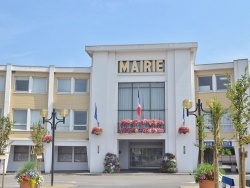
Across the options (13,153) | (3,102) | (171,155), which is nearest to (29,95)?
(3,102)

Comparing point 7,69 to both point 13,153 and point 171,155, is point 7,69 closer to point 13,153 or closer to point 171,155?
point 13,153

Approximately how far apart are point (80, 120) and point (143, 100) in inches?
231

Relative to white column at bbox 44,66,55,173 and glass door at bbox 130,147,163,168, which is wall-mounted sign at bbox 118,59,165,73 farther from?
glass door at bbox 130,147,163,168

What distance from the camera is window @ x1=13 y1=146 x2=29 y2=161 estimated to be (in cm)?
3312

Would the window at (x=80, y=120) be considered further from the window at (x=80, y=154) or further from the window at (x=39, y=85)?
the window at (x=39, y=85)

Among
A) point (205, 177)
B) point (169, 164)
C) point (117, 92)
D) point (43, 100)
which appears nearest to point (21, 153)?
point (43, 100)

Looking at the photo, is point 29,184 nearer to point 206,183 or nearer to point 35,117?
point 206,183

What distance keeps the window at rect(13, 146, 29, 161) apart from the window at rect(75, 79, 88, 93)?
7.02 meters

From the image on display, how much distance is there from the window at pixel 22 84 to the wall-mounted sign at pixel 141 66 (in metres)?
8.42

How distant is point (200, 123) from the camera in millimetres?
20156

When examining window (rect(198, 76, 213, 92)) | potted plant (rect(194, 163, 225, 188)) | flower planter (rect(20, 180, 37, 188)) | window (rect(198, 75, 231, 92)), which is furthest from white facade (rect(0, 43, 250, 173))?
flower planter (rect(20, 180, 37, 188))

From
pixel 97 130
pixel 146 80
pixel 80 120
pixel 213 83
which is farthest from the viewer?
pixel 80 120

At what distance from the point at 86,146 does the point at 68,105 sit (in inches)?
156

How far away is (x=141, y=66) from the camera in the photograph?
104ft
